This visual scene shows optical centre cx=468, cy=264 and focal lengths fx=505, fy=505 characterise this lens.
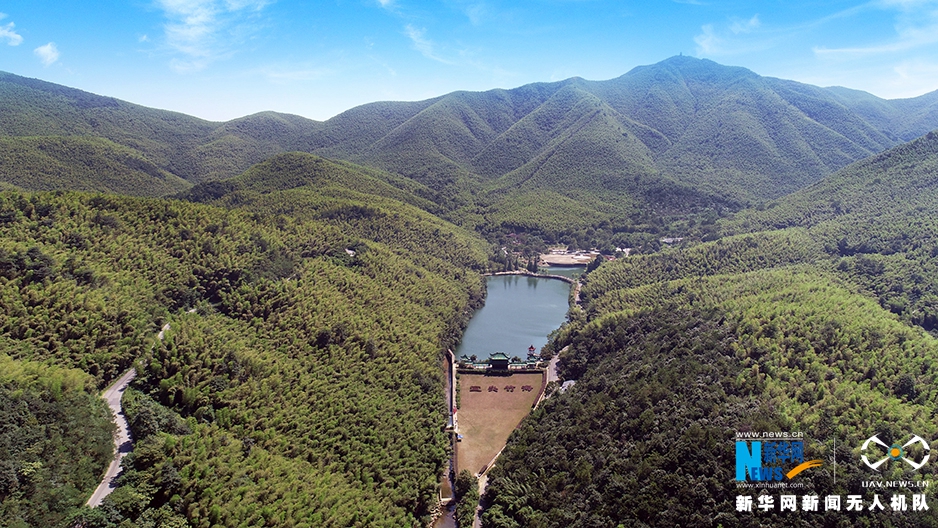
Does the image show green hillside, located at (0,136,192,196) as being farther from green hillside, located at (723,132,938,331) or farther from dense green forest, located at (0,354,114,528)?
green hillside, located at (723,132,938,331)

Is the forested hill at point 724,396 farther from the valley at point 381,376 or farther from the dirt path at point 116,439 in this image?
the dirt path at point 116,439

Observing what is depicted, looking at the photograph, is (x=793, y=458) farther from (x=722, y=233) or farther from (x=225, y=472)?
(x=722, y=233)

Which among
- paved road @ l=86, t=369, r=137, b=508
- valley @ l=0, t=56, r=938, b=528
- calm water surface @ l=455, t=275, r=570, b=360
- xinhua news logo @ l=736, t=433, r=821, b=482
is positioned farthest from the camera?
calm water surface @ l=455, t=275, r=570, b=360

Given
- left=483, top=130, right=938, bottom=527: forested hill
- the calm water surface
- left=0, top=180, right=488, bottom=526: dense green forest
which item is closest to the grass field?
left=483, top=130, right=938, bottom=527: forested hill

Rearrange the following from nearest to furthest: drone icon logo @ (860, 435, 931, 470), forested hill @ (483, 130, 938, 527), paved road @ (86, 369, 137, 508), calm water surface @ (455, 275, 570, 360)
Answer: paved road @ (86, 369, 137, 508) → drone icon logo @ (860, 435, 931, 470) → forested hill @ (483, 130, 938, 527) → calm water surface @ (455, 275, 570, 360)

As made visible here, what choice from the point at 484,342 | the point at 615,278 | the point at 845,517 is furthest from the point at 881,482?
the point at 615,278

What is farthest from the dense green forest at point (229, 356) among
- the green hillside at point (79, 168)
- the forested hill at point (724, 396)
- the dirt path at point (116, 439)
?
the green hillside at point (79, 168)

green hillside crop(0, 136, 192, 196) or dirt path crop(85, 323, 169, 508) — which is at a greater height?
green hillside crop(0, 136, 192, 196)
